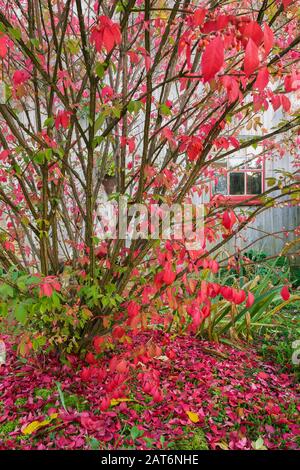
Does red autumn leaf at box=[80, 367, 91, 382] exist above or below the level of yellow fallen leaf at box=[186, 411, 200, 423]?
above

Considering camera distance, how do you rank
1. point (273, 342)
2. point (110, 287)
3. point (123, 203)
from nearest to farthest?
point (123, 203)
point (110, 287)
point (273, 342)

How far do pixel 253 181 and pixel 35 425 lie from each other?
18.1ft

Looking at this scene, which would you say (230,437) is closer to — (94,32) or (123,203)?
(123,203)

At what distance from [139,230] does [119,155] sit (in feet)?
2.06

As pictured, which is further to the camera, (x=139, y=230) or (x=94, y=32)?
(x=139, y=230)

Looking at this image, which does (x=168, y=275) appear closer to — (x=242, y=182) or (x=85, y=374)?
(x=85, y=374)

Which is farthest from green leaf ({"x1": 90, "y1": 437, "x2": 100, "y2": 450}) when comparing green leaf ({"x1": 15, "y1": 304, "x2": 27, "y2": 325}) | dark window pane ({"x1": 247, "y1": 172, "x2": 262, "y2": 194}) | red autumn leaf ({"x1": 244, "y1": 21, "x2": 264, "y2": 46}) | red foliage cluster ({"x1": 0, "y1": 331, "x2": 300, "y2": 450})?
Result: dark window pane ({"x1": 247, "y1": 172, "x2": 262, "y2": 194})

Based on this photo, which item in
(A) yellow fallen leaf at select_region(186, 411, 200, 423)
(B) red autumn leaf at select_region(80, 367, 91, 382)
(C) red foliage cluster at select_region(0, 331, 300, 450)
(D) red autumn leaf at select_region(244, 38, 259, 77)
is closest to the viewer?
(D) red autumn leaf at select_region(244, 38, 259, 77)

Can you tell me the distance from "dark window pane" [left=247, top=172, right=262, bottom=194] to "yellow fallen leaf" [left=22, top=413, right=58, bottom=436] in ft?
17.5

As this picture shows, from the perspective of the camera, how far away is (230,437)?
84.0 inches

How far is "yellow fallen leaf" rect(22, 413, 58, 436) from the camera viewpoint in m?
2.04

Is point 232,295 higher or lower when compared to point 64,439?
higher

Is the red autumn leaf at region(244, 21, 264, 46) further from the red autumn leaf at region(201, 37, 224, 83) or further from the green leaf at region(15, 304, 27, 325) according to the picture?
the green leaf at region(15, 304, 27, 325)

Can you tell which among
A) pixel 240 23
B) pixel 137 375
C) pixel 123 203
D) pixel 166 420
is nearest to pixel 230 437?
pixel 166 420
